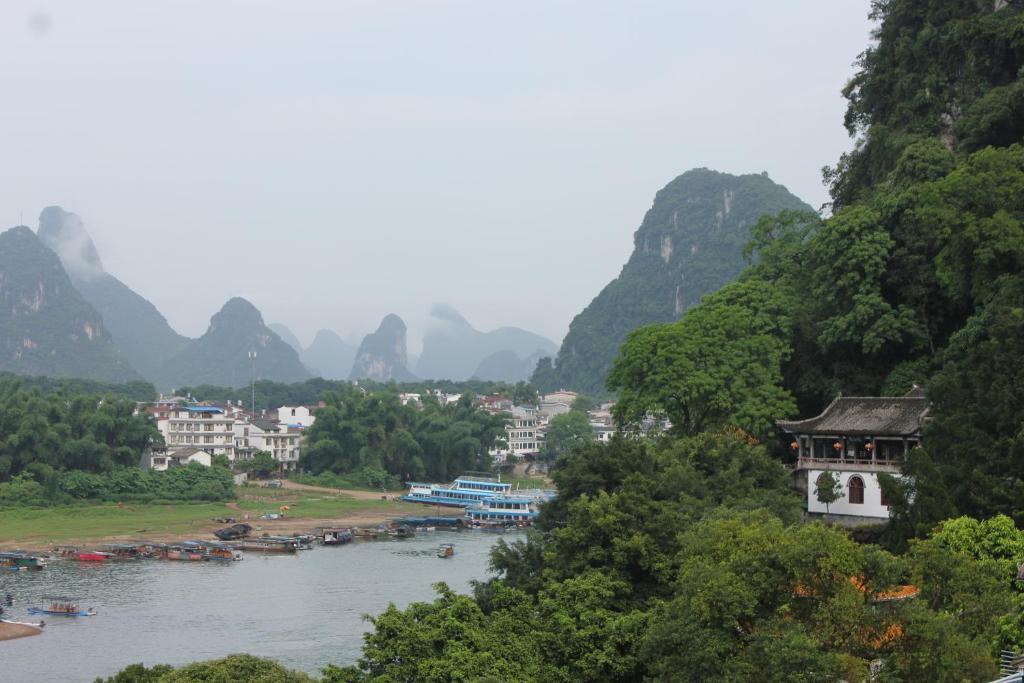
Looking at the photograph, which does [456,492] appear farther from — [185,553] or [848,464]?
[848,464]

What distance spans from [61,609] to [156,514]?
2161 cm

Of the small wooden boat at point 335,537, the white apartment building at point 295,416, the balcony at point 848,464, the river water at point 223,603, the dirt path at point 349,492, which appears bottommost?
the river water at point 223,603

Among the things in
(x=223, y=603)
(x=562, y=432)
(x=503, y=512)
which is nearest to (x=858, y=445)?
(x=223, y=603)

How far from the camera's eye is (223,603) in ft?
117

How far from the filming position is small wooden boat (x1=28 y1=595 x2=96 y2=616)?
109 ft

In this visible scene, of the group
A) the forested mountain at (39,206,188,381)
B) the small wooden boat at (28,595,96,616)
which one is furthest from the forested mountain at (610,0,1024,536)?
the forested mountain at (39,206,188,381)

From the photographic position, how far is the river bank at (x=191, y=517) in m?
48.3

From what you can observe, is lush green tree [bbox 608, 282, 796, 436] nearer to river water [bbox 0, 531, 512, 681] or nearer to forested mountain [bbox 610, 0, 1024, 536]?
forested mountain [bbox 610, 0, 1024, 536]

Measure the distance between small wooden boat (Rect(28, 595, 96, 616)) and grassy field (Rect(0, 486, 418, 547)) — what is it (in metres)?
12.8

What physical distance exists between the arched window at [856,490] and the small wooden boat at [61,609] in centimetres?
2221

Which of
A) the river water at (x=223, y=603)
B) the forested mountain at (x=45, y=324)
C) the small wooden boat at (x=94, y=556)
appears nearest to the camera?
the river water at (x=223, y=603)

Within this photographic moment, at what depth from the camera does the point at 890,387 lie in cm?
2906

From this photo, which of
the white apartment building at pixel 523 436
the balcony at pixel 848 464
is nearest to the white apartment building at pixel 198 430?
the white apartment building at pixel 523 436

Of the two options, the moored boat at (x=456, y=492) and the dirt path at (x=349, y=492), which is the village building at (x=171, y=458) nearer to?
the dirt path at (x=349, y=492)
